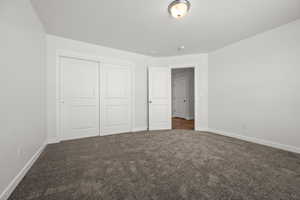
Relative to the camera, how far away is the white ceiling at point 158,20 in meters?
1.81

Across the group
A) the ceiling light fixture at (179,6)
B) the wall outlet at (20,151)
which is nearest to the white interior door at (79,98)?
the wall outlet at (20,151)

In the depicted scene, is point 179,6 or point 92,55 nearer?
point 179,6

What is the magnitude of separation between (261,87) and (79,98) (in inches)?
171

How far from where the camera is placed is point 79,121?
10.0 ft

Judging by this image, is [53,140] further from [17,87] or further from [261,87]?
[261,87]

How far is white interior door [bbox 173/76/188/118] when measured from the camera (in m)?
6.52

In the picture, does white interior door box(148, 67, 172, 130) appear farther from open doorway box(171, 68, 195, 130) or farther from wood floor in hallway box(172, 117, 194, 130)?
open doorway box(171, 68, 195, 130)

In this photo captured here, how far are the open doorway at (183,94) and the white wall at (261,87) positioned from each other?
8.61 ft

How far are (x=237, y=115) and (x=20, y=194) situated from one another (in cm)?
413

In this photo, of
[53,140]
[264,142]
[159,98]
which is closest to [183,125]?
[159,98]

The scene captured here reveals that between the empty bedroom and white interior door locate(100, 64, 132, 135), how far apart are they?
0.10 ft

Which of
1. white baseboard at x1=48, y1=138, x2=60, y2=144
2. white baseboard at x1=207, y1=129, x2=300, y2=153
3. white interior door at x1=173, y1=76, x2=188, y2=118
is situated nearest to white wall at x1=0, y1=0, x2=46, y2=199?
white baseboard at x1=48, y1=138, x2=60, y2=144

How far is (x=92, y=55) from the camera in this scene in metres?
3.15

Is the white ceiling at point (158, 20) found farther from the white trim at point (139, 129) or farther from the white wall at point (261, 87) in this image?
the white trim at point (139, 129)
